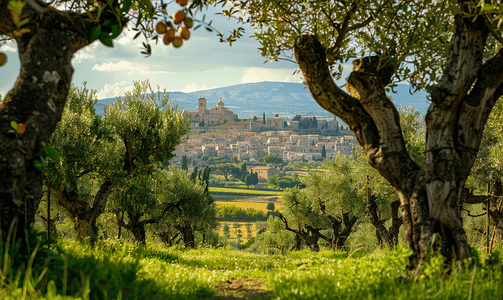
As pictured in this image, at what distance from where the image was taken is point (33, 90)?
325 cm

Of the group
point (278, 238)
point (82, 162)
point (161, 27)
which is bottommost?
point (278, 238)

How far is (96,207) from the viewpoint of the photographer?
10125mm

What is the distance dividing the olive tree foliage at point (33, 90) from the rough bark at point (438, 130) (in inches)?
99.3

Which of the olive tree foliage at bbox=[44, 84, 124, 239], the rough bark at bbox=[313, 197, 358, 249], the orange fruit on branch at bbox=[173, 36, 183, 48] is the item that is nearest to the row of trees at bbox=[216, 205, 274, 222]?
the rough bark at bbox=[313, 197, 358, 249]

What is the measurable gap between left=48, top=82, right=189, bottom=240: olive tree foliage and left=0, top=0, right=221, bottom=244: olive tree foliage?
22.3ft

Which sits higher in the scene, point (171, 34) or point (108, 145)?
point (171, 34)

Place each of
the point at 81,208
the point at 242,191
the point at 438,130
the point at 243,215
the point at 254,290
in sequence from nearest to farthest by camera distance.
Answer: the point at 254,290 < the point at 438,130 < the point at 81,208 < the point at 243,215 < the point at 242,191

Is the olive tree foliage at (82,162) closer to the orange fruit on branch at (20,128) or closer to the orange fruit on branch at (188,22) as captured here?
the orange fruit on branch at (20,128)

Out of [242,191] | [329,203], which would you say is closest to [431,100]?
[329,203]

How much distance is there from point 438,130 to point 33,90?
452 centimetres

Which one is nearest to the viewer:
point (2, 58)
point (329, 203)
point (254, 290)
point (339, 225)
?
point (2, 58)

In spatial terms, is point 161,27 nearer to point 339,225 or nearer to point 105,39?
point 105,39

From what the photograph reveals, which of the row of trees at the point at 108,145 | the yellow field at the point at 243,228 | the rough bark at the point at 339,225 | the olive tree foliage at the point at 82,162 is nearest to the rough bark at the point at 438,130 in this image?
the row of trees at the point at 108,145

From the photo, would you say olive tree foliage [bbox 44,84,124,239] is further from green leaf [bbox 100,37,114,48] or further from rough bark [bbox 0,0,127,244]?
green leaf [bbox 100,37,114,48]
